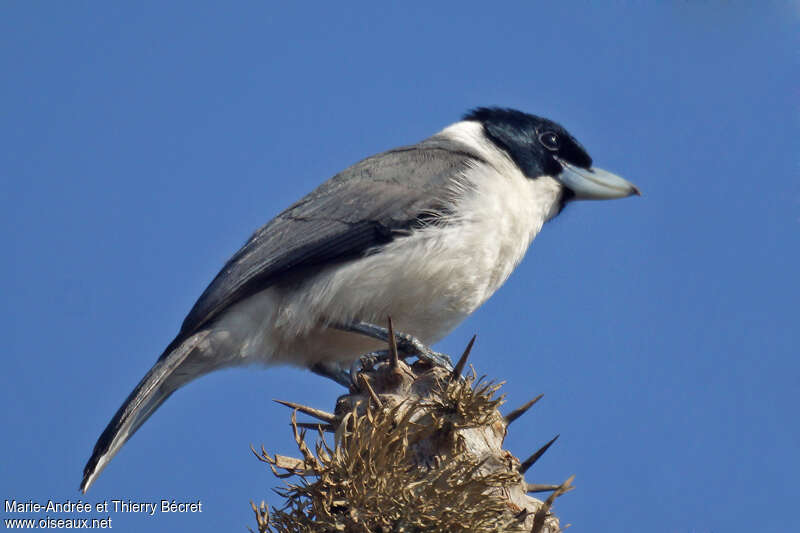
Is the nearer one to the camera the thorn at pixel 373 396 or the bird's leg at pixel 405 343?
the thorn at pixel 373 396

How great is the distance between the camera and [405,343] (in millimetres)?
4461

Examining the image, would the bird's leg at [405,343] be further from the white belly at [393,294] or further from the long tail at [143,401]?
the long tail at [143,401]

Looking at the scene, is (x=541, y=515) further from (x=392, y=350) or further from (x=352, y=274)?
(x=352, y=274)

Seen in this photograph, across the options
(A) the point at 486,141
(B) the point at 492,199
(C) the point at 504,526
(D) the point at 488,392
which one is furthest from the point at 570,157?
(C) the point at 504,526

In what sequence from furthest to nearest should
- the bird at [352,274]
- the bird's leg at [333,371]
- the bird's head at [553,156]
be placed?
1. the bird's head at [553,156]
2. the bird's leg at [333,371]
3. the bird at [352,274]

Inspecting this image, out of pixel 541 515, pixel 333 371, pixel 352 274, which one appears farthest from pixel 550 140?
pixel 541 515

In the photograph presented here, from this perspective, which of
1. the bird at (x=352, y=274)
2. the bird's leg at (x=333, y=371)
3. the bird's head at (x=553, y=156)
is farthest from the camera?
the bird's head at (x=553, y=156)

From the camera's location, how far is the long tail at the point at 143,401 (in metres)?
4.48

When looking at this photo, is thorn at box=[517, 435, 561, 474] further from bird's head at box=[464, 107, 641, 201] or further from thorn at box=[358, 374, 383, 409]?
bird's head at box=[464, 107, 641, 201]

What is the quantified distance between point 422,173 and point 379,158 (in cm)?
39

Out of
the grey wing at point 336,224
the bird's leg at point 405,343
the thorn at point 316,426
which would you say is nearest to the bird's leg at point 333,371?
the bird's leg at point 405,343

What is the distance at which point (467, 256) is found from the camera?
5.05 m

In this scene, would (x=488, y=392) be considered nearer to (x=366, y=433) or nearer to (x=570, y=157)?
(x=366, y=433)

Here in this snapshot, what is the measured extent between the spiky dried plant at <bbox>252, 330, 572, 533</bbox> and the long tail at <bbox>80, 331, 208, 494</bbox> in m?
1.46
